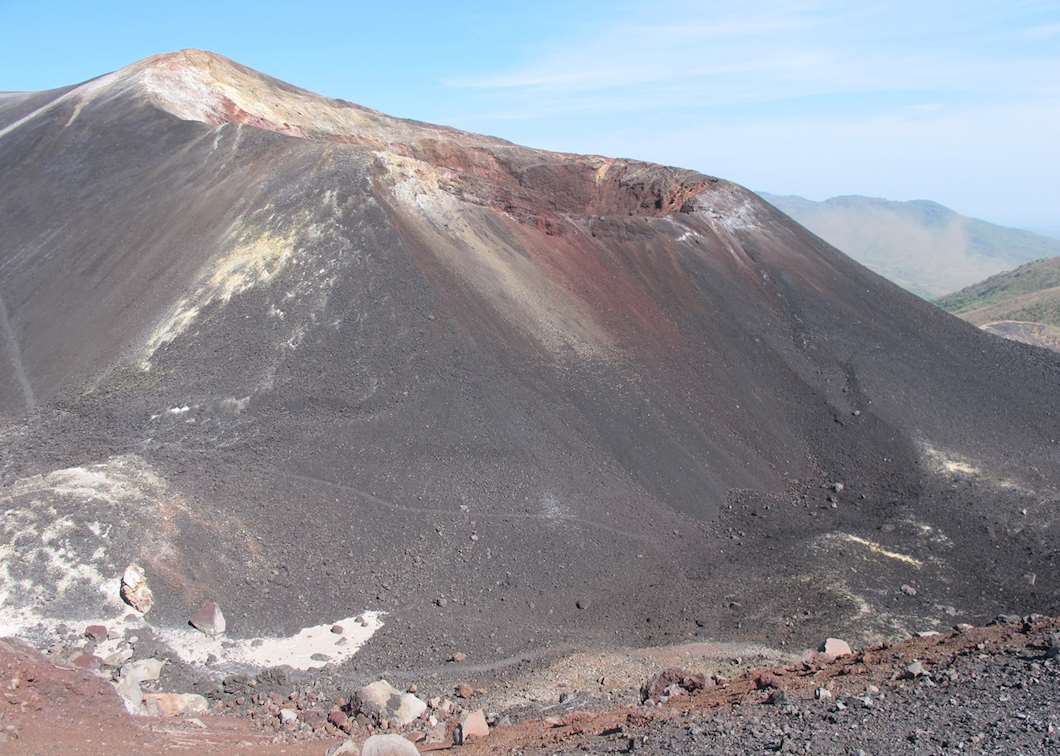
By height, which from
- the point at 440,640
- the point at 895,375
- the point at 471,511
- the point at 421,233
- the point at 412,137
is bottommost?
the point at 440,640

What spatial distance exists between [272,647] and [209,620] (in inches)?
45.8

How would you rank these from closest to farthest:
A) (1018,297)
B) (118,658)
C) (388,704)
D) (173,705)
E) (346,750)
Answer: (346,750)
(173,705)
(388,704)
(118,658)
(1018,297)

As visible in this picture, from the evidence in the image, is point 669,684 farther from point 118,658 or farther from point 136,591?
point 136,591

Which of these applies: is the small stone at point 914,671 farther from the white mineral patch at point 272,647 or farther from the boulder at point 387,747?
the white mineral patch at point 272,647

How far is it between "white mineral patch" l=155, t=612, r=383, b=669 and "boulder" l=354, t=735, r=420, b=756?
429cm

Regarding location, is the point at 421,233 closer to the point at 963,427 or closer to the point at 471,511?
the point at 471,511

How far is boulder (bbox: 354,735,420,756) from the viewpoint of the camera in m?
9.98

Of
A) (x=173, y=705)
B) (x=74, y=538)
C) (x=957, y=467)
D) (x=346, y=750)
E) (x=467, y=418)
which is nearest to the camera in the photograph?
(x=346, y=750)

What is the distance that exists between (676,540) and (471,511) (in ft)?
14.2

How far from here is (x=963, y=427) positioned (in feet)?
75.0

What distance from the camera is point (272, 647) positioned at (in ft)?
47.2

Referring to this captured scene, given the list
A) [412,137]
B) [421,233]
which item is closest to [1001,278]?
[412,137]

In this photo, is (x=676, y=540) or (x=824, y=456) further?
(x=824, y=456)

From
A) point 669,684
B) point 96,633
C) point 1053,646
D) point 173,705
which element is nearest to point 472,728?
point 669,684
